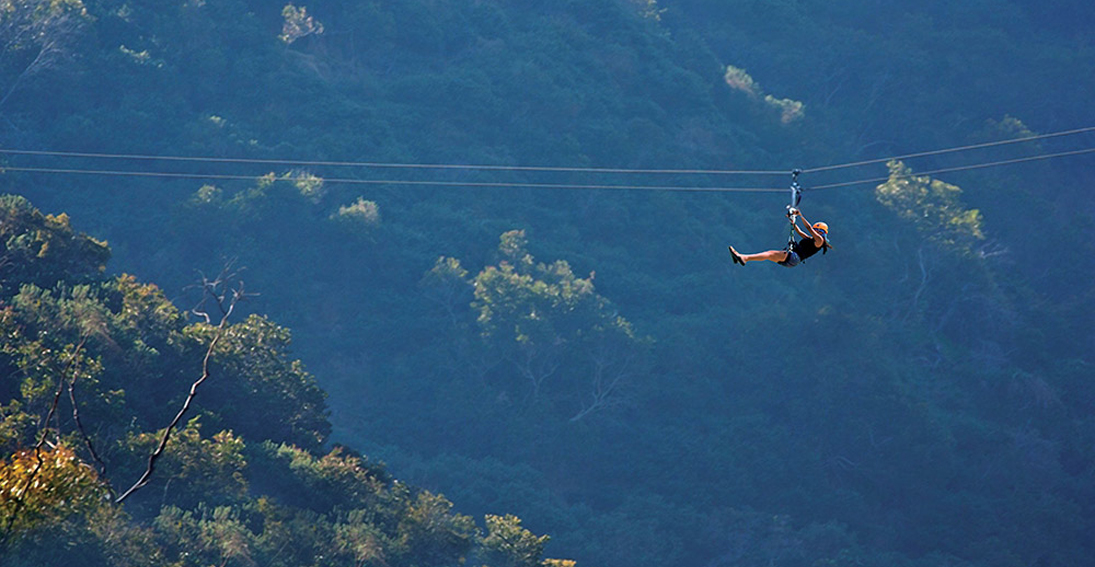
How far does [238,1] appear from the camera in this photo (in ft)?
241

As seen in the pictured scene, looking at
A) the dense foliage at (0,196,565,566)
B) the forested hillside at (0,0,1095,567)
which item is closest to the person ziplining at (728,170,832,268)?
the dense foliage at (0,196,565,566)

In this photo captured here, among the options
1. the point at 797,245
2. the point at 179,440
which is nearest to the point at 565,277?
the point at 179,440

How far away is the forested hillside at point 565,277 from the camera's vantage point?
5688 centimetres

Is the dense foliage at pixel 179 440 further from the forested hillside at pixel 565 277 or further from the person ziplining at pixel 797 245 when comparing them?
the person ziplining at pixel 797 245

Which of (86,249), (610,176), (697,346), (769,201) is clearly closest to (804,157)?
(769,201)

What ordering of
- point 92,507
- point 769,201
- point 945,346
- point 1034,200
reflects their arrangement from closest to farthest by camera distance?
point 92,507 < point 945,346 < point 769,201 < point 1034,200

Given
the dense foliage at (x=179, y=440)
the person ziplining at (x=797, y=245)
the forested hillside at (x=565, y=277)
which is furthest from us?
the forested hillside at (x=565, y=277)

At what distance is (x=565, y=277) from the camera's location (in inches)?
2493

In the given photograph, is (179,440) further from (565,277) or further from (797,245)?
(565,277)

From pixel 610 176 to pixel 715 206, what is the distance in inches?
→ 248

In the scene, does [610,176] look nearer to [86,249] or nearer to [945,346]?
[945,346]

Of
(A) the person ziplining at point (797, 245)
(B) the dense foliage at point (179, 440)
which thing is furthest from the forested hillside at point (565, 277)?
(A) the person ziplining at point (797, 245)

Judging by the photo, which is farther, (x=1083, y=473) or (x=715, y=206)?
(x=715, y=206)

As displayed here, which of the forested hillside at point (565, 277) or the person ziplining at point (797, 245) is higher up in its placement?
the forested hillside at point (565, 277)
